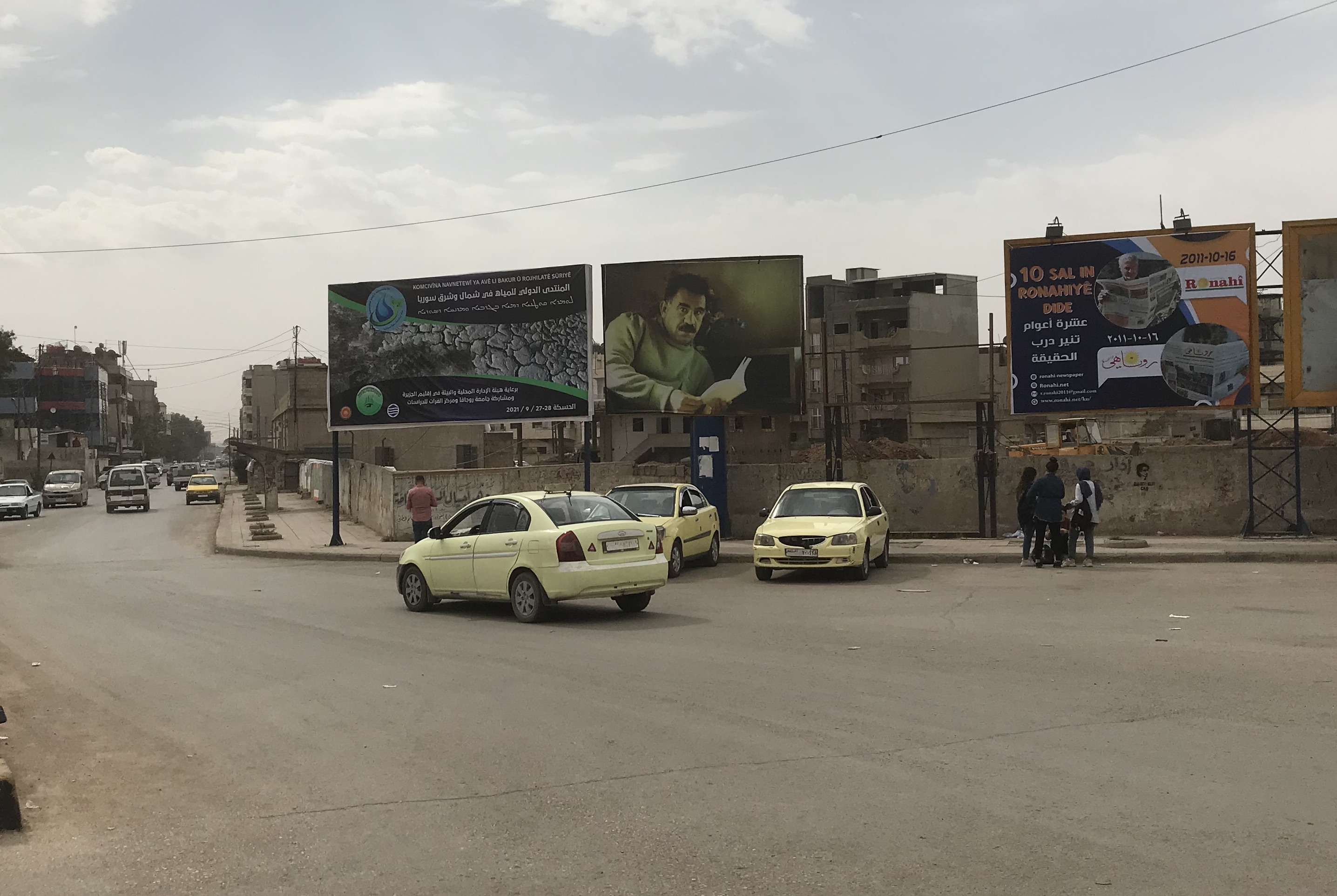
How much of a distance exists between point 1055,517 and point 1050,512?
12 centimetres

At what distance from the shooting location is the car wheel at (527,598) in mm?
14227

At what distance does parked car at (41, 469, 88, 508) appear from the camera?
188ft

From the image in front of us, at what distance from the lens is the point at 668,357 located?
27.2m

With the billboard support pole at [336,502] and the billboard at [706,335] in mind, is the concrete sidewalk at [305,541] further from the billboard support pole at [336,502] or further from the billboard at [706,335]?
the billboard at [706,335]

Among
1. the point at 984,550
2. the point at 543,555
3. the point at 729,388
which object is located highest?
the point at 729,388

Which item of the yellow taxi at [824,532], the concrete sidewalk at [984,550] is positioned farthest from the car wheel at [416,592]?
the concrete sidewalk at [984,550]

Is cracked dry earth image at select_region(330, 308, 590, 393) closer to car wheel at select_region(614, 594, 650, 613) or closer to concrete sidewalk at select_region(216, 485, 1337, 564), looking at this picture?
concrete sidewalk at select_region(216, 485, 1337, 564)

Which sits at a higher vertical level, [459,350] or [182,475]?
[459,350]

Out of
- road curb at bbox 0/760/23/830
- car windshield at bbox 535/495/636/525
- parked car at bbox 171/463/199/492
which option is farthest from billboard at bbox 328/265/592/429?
parked car at bbox 171/463/199/492

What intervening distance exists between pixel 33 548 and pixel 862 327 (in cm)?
6805

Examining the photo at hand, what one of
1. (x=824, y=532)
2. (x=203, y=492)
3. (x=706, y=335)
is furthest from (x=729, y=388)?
(x=203, y=492)

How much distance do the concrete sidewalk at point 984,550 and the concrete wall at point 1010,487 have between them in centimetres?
65

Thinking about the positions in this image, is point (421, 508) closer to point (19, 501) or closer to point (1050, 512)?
point (1050, 512)

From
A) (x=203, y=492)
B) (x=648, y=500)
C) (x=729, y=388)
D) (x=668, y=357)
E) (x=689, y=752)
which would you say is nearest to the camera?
(x=689, y=752)
